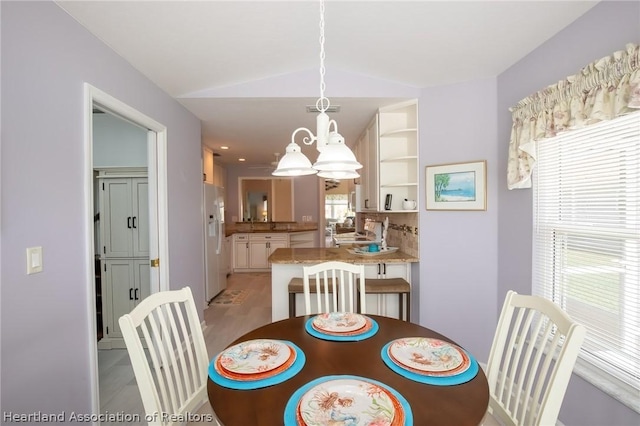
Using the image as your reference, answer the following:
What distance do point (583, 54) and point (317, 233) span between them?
557 centimetres

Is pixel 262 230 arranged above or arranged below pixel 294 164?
below

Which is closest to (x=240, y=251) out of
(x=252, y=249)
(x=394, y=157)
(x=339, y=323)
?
(x=252, y=249)

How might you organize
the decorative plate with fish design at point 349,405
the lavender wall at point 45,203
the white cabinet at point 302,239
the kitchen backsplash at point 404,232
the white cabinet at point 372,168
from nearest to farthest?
the decorative plate with fish design at point 349,405 < the lavender wall at point 45,203 < the kitchen backsplash at point 404,232 < the white cabinet at point 372,168 < the white cabinet at point 302,239

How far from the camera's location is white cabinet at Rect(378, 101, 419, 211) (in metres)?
2.88

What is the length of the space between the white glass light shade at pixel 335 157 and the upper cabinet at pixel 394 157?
1.70 m

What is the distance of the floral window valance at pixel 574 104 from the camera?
1299 mm

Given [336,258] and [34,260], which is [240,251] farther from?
[34,260]

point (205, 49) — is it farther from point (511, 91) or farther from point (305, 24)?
point (511, 91)

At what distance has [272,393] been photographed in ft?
3.14

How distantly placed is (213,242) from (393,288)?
2824 millimetres

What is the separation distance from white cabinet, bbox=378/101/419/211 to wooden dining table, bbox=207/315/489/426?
1939 mm

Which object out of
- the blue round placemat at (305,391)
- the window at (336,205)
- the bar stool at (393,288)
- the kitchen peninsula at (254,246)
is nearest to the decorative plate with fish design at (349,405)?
the blue round placemat at (305,391)

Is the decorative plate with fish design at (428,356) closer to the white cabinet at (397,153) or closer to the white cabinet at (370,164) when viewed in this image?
the white cabinet at (397,153)

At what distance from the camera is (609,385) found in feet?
4.77
